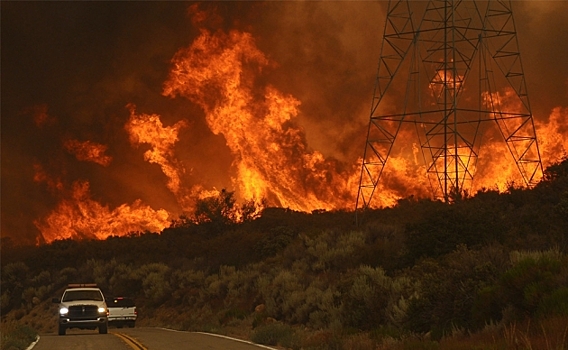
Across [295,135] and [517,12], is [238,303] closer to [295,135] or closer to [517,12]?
[295,135]

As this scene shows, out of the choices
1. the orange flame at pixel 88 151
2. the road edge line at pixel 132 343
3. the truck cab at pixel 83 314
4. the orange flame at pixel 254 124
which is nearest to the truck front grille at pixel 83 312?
the truck cab at pixel 83 314

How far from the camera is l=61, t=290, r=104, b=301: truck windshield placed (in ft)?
121

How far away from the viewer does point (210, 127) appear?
233 ft

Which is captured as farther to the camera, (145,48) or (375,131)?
(145,48)

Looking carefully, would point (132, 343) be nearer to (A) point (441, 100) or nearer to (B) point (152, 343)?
(B) point (152, 343)

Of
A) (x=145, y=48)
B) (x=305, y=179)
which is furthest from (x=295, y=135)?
(x=145, y=48)

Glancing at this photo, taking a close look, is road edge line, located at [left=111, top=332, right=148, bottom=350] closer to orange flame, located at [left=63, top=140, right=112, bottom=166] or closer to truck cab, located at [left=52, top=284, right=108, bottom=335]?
truck cab, located at [left=52, top=284, right=108, bottom=335]

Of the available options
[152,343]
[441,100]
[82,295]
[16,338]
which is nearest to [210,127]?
[441,100]

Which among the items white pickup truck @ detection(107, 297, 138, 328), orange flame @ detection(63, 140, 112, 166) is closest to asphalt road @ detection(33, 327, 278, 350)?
white pickup truck @ detection(107, 297, 138, 328)

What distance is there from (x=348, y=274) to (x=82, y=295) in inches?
425

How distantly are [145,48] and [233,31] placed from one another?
31.3 feet

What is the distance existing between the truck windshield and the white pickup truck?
28.8ft

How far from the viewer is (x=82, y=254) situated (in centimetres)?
6938

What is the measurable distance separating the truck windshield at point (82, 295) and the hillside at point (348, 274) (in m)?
4.64
